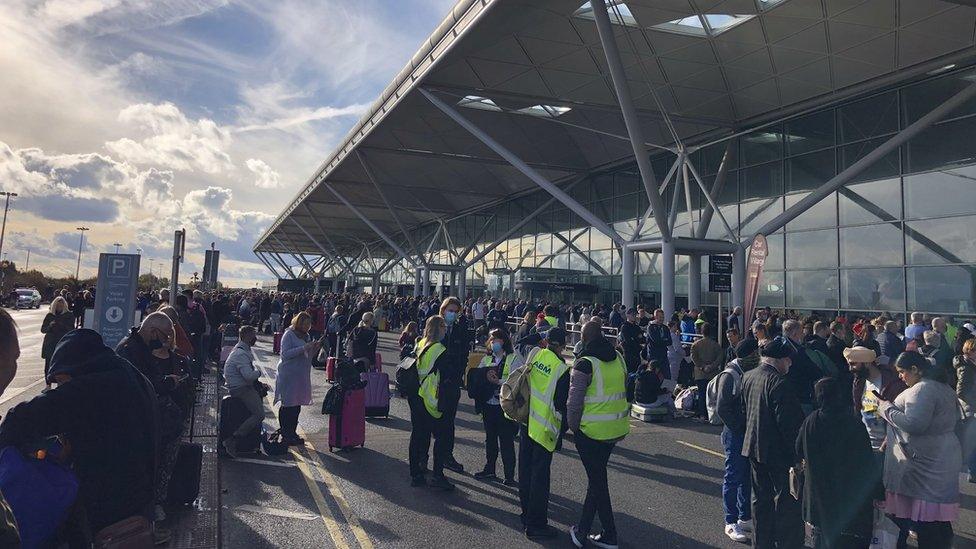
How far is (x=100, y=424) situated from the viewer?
276 centimetres

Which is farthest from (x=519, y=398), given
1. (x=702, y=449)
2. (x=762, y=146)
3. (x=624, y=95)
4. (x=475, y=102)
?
(x=762, y=146)

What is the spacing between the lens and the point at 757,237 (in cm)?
1094

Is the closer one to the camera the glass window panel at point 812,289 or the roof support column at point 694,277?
the glass window panel at point 812,289

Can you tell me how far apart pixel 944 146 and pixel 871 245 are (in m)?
3.54

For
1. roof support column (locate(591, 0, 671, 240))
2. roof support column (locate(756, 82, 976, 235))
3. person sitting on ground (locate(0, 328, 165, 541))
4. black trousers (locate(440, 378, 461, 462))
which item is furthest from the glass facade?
person sitting on ground (locate(0, 328, 165, 541))

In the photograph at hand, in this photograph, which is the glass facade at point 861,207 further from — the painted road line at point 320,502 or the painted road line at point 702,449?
the painted road line at point 320,502

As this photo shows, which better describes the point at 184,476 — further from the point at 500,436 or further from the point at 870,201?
the point at 870,201

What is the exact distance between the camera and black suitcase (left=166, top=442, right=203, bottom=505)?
4781mm

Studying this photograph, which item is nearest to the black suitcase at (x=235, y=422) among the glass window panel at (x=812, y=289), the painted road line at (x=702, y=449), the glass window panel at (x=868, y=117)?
the painted road line at (x=702, y=449)

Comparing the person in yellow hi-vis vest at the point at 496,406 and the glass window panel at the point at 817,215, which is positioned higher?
the glass window panel at the point at 817,215

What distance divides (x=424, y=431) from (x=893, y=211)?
19.0 m

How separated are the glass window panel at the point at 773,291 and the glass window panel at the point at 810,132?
471 cm

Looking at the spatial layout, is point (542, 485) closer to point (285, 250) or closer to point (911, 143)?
point (911, 143)

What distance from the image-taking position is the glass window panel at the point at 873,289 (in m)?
18.1
